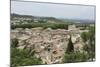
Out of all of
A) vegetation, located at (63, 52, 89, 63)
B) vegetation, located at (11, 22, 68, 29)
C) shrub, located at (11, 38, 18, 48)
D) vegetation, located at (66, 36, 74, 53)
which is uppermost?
vegetation, located at (11, 22, 68, 29)

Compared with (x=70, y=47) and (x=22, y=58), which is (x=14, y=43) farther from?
(x=70, y=47)

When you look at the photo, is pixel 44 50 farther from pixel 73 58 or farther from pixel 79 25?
pixel 79 25

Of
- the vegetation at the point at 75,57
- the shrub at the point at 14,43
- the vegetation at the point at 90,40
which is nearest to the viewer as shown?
the shrub at the point at 14,43

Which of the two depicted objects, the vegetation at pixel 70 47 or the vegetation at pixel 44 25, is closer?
the vegetation at pixel 44 25

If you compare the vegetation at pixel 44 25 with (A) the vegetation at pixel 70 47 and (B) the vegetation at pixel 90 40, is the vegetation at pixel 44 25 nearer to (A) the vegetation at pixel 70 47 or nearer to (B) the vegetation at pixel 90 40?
(A) the vegetation at pixel 70 47

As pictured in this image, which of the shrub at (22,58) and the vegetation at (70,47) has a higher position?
the vegetation at (70,47)

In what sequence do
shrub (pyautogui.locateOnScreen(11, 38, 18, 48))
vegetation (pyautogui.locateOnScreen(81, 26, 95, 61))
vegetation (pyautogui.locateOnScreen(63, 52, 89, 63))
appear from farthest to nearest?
vegetation (pyautogui.locateOnScreen(81, 26, 95, 61)) < vegetation (pyautogui.locateOnScreen(63, 52, 89, 63)) < shrub (pyautogui.locateOnScreen(11, 38, 18, 48))

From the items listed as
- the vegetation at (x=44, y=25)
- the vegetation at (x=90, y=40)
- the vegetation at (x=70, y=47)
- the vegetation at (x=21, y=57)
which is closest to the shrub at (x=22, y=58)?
the vegetation at (x=21, y=57)

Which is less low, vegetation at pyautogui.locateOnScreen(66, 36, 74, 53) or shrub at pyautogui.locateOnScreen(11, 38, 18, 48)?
shrub at pyautogui.locateOnScreen(11, 38, 18, 48)

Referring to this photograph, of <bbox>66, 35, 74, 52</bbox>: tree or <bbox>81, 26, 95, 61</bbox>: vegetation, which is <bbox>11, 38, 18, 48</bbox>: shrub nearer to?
<bbox>66, 35, 74, 52</bbox>: tree

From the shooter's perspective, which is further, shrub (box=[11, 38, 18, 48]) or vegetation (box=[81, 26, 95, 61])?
vegetation (box=[81, 26, 95, 61])

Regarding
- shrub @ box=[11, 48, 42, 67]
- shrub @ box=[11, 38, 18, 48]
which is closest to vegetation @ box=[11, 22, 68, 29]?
shrub @ box=[11, 38, 18, 48]
